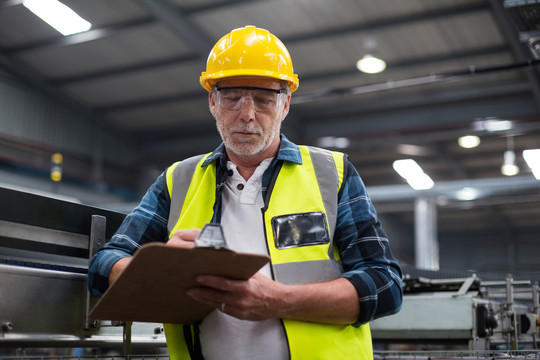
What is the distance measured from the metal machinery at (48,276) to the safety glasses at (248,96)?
0.52 metres

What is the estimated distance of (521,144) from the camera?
10.7m

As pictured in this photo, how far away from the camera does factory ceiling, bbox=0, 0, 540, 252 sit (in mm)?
7523

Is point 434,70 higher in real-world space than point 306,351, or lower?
higher

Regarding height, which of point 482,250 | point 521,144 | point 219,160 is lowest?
point 219,160

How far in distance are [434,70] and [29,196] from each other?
7.92 m

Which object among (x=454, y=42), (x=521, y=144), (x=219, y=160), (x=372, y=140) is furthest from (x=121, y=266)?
(x=521, y=144)

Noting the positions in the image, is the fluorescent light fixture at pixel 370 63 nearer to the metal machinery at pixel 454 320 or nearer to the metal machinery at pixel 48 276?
the metal machinery at pixel 454 320

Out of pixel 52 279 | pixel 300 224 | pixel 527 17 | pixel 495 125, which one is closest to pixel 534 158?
pixel 495 125

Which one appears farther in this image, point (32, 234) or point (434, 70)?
point (434, 70)

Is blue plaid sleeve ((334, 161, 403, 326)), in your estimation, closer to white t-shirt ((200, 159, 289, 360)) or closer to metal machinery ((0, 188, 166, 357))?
white t-shirt ((200, 159, 289, 360))

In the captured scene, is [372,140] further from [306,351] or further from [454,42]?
[306,351]

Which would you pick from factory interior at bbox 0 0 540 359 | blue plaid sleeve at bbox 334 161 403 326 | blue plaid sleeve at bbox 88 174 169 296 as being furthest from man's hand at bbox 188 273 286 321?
factory interior at bbox 0 0 540 359

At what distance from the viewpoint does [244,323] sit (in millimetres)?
1509

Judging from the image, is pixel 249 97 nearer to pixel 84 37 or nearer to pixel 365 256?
pixel 365 256
